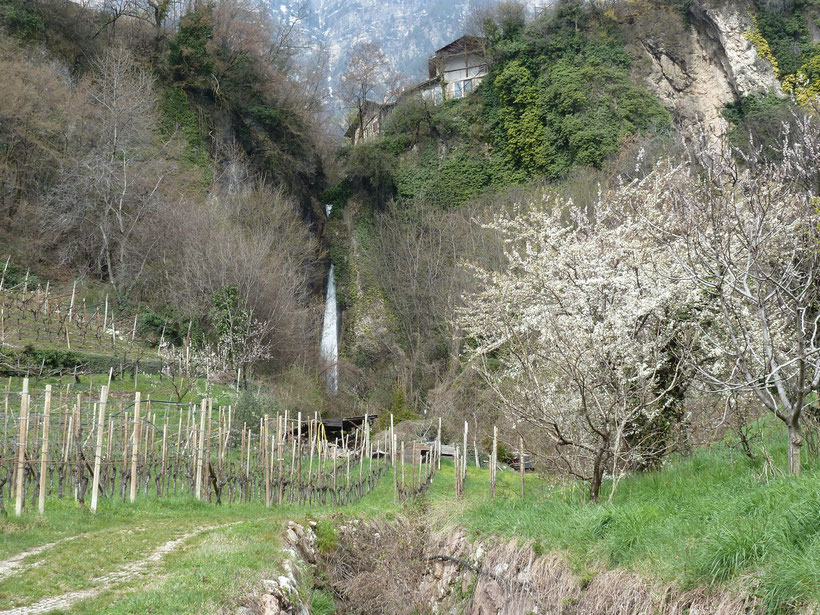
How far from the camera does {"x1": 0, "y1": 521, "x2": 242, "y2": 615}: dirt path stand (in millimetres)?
5883

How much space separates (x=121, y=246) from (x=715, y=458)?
2619 centimetres

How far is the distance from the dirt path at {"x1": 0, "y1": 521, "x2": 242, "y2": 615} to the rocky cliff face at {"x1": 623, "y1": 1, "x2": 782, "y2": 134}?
3222cm

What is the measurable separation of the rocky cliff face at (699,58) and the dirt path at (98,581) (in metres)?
32.2

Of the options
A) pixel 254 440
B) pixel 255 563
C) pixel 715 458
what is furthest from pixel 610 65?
pixel 255 563

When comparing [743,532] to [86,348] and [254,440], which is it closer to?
[254,440]

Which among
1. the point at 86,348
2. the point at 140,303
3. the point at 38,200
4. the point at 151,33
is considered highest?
the point at 151,33

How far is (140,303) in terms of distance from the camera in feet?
94.9

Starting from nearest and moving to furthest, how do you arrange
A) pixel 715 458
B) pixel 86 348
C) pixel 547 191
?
pixel 715 458
pixel 86 348
pixel 547 191

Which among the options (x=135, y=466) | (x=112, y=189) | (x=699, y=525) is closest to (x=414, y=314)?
(x=112, y=189)

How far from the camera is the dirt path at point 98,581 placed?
588 centimetres

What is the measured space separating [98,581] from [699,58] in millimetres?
36107

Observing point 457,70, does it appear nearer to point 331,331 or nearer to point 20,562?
point 331,331

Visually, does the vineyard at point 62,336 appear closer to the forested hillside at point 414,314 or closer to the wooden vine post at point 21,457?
the forested hillside at point 414,314

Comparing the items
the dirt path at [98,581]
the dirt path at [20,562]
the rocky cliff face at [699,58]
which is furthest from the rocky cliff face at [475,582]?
the rocky cliff face at [699,58]
